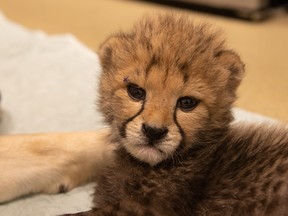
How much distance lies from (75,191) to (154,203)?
0.33m

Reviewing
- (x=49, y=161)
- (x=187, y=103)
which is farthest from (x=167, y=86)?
(x=49, y=161)

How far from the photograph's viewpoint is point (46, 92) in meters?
1.60

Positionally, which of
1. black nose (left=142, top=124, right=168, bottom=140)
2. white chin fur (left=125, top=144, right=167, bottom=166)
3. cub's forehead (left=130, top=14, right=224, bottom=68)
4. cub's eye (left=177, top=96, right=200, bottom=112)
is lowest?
white chin fur (left=125, top=144, right=167, bottom=166)

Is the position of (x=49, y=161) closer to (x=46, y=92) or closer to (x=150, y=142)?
(x=150, y=142)

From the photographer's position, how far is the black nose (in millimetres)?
815

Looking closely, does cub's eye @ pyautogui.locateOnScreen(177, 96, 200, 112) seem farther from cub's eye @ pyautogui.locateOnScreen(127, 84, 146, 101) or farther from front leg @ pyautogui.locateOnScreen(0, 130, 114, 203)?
front leg @ pyautogui.locateOnScreen(0, 130, 114, 203)

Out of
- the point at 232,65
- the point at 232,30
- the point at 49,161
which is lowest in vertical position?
the point at 49,161

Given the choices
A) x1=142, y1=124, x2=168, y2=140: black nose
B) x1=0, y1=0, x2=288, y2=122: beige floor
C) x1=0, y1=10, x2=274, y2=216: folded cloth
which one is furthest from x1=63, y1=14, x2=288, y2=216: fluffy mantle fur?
x1=0, y1=0, x2=288, y2=122: beige floor

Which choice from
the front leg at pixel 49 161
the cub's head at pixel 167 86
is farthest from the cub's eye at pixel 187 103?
the front leg at pixel 49 161

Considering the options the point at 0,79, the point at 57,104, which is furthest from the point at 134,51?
the point at 0,79

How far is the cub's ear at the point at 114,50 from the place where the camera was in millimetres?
930

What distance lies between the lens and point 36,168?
3.61ft

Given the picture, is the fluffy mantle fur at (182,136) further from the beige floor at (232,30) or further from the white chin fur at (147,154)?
the beige floor at (232,30)

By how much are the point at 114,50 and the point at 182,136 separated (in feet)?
0.71
